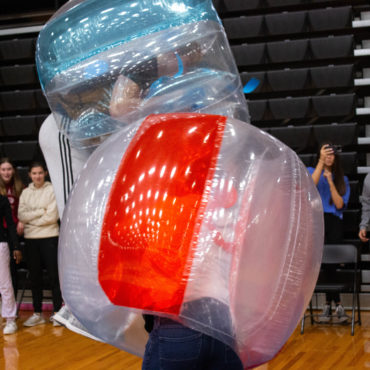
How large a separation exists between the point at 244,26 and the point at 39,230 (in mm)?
3132

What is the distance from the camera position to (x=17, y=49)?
7.34 m

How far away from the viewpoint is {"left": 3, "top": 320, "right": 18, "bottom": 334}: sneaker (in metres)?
4.93

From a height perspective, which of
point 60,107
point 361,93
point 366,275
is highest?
point 60,107

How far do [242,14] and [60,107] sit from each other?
569 centimetres

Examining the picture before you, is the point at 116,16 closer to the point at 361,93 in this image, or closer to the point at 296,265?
the point at 296,265

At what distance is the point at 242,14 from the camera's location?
23.1 feet

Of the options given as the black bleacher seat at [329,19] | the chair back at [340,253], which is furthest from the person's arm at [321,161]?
the black bleacher seat at [329,19]

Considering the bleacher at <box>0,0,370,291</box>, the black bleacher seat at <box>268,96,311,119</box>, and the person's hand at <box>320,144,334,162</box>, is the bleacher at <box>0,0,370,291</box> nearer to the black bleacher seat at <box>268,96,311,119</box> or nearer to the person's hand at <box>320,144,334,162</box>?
the black bleacher seat at <box>268,96,311,119</box>

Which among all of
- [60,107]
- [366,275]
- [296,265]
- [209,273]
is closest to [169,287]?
[209,273]

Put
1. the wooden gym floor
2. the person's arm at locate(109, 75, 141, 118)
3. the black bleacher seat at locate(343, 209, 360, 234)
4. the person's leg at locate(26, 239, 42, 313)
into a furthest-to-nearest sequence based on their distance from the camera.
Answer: the black bleacher seat at locate(343, 209, 360, 234) → the person's leg at locate(26, 239, 42, 313) → the wooden gym floor → the person's arm at locate(109, 75, 141, 118)

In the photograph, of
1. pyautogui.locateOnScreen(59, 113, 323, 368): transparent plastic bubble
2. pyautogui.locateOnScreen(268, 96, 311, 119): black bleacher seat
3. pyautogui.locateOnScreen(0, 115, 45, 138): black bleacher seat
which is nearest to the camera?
pyautogui.locateOnScreen(59, 113, 323, 368): transparent plastic bubble

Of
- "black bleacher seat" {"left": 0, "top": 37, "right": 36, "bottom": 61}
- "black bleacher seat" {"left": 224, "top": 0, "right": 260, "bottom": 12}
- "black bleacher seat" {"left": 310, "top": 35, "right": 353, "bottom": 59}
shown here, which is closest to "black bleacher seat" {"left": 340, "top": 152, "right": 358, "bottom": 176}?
"black bleacher seat" {"left": 310, "top": 35, "right": 353, "bottom": 59}

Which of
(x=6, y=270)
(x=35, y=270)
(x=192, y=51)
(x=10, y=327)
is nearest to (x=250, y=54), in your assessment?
(x=35, y=270)

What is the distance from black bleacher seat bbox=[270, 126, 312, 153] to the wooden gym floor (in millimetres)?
1982
